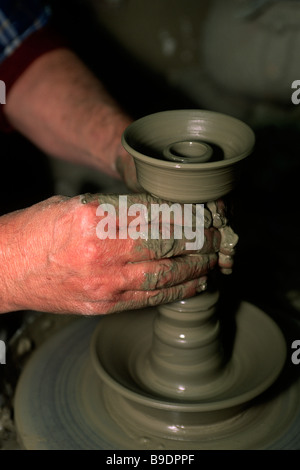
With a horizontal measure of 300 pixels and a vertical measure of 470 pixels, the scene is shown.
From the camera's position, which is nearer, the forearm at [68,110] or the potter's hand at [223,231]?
the potter's hand at [223,231]

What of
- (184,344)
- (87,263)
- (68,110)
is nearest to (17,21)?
(68,110)

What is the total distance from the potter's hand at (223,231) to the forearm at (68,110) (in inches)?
27.2

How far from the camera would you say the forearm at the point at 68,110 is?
201cm

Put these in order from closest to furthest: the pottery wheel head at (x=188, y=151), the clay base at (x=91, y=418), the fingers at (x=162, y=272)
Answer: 1. the pottery wheel head at (x=188, y=151)
2. the fingers at (x=162, y=272)
3. the clay base at (x=91, y=418)

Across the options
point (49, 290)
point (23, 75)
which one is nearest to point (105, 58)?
point (23, 75)

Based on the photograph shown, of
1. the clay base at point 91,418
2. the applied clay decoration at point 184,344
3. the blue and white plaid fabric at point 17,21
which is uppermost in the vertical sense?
the blue and white plaid fabric at point 17,21

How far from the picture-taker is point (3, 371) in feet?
6.12

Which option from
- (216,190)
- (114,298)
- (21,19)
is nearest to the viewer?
(216,190)

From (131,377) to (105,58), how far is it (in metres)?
2.80

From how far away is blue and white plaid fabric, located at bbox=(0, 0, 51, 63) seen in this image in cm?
206

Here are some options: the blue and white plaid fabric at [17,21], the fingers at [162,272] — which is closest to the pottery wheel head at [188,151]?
the fingers at [162,272]

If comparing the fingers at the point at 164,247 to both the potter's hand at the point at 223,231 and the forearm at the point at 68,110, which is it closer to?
the potter's hand at the point at 223,231

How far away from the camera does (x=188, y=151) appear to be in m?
1.32

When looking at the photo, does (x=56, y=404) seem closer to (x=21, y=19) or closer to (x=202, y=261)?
(x=202, y=261)
